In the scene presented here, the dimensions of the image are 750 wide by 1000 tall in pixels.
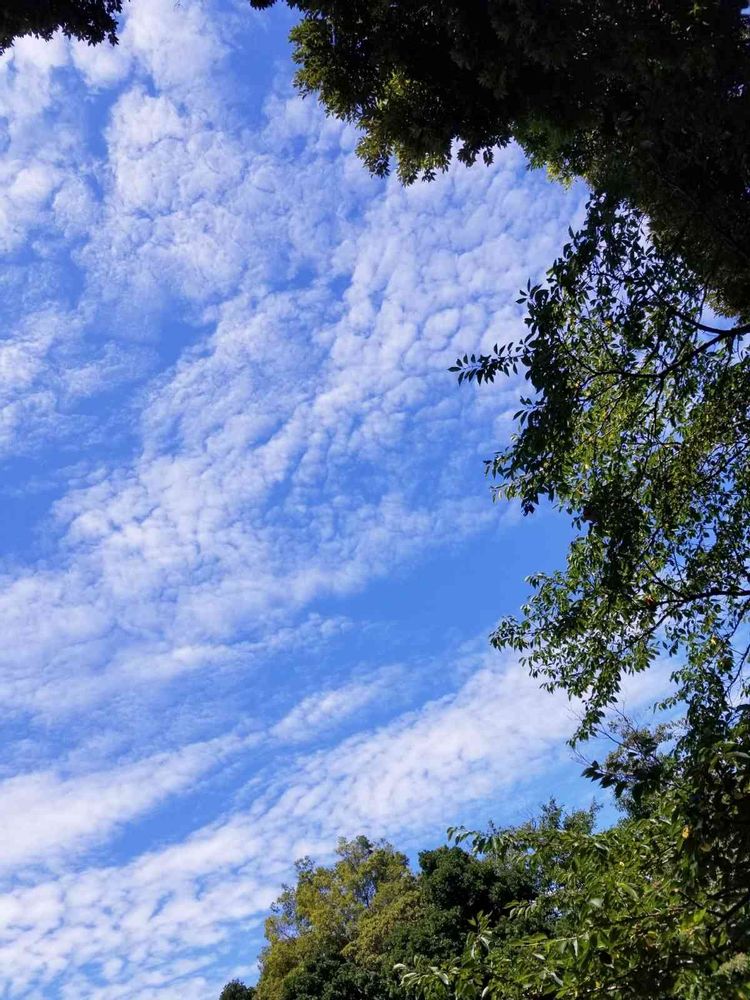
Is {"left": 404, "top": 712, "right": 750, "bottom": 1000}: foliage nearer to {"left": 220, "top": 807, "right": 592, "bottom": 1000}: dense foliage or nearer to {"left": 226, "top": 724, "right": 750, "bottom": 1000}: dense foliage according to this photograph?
{"left": 226, "top": 724, "right": 750, "bottom": 1000}: dense foliage

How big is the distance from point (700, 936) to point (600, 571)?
128 inches

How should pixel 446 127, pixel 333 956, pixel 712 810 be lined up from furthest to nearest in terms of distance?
1. pixel 333 956
2. pixel 446 127
3. pixel 712 810

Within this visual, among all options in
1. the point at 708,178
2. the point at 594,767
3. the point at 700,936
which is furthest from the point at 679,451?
the point at 700,936

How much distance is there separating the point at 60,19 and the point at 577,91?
5173mm

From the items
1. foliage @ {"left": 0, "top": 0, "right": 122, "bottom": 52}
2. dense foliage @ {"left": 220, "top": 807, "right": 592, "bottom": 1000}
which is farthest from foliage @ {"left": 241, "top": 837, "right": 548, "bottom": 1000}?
foliage @ {"left": 0, "top": 0, "right": 122, "bottom": 52}

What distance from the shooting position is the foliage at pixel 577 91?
6.18 meters

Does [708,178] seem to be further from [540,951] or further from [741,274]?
[540,951]

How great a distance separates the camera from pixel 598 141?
28.4 ft

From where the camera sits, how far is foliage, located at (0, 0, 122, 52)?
24.1 feet

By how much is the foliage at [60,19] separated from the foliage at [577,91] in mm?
1728

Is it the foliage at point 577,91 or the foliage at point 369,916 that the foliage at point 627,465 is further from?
the foliage at point 369,916

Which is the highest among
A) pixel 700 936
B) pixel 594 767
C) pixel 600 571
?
pixel 600 571

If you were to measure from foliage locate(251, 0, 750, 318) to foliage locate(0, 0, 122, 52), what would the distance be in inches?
68.0

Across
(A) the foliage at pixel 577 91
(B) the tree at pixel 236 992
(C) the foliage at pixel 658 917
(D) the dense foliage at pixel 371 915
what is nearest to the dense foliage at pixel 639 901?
(C) the foliage at pixel 658 917
